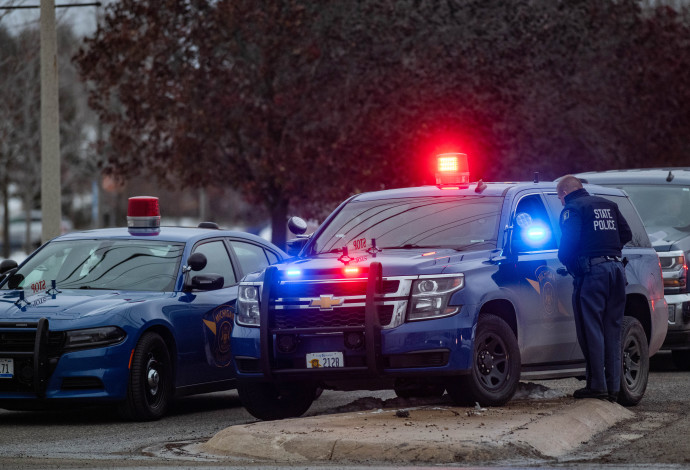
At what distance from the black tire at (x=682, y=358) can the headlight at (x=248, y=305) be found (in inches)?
266

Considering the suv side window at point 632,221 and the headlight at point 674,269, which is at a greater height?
the suv side window at point 632,221

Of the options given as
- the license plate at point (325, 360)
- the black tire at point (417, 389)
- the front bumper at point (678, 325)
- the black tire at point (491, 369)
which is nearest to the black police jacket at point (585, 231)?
the black tire at point (491, 369)

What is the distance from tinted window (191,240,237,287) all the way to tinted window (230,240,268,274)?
180 mm

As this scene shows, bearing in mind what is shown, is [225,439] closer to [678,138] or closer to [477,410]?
[477,410]

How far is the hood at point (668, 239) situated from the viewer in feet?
49.3

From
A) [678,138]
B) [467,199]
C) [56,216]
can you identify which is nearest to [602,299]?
[467,199]

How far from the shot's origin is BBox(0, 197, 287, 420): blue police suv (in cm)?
1109

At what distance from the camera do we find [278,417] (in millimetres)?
10867

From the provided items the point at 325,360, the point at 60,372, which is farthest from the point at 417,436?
the point at 60,372

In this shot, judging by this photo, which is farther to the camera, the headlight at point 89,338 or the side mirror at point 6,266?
the side mirror at point 6,266

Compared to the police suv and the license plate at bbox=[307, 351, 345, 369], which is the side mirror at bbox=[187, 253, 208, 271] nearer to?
the license plate at bbox=[307, 351, 345, 369]

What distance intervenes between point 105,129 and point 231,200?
36892mm

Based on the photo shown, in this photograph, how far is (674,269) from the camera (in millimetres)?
14867

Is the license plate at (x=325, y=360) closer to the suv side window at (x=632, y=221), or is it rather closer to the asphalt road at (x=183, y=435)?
the asphalt road at (x=183, y=435)
